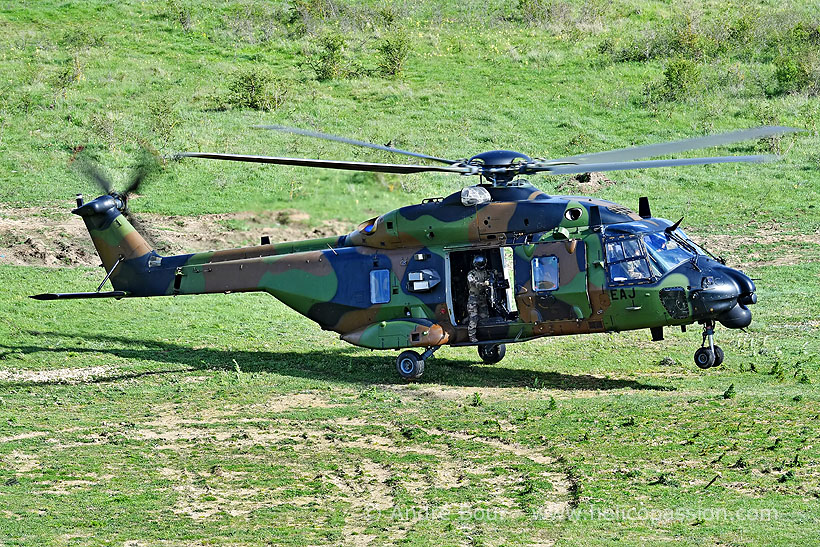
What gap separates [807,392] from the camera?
14594 mm

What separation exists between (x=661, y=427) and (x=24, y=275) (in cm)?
1622

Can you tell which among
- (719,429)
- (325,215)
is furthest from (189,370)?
(719,429)

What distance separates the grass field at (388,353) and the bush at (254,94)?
14cm

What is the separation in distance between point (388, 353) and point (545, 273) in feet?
Answer: 14.9

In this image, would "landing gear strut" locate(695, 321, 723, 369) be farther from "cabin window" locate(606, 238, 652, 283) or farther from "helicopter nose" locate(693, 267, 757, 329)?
"cabin window" locate(606, 238, 652, 283)

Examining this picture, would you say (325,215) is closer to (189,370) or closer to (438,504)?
(189,370)

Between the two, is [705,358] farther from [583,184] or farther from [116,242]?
[583,184]

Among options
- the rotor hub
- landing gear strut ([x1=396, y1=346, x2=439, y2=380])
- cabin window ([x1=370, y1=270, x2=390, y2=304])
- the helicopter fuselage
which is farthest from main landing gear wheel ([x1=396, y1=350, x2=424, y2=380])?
the rotor hub

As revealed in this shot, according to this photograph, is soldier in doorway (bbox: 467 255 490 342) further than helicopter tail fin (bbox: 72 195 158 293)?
No

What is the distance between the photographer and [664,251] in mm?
15258

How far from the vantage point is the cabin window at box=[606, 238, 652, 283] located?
1523 centimetres

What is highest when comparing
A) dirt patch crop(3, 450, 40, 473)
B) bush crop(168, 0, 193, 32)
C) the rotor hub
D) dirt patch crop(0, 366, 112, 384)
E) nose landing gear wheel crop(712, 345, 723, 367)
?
bush crop(168, 0, 193, 32)

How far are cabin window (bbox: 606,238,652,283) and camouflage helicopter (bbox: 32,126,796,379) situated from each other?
0.01m

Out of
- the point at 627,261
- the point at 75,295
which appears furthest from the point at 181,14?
the point at 627,261
